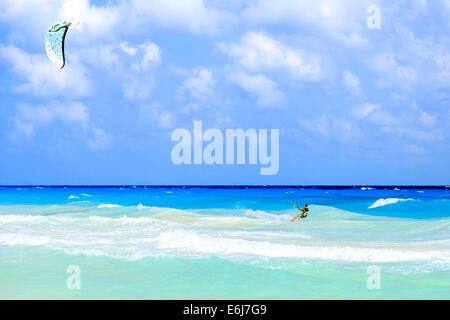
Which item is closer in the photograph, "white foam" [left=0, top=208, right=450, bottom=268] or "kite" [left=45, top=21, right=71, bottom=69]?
"kite" [left=45, top=21, right=71, bottom=69]

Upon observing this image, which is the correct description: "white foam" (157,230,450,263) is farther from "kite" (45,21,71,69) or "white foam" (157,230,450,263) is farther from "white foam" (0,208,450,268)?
"kite" (45,21,71,69)

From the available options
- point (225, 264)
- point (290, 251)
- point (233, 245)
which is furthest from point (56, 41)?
point (290, 251)

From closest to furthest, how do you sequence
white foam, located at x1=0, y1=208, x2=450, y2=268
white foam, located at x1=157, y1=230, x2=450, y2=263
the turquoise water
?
the turquoise water, white foam, located at x1=157, y1=230, x2=450, y2=263, white foam, located at x1=0, y1=208, x2=450, y2=268

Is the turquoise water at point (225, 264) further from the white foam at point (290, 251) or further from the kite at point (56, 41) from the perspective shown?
the kite at point (56, 41)

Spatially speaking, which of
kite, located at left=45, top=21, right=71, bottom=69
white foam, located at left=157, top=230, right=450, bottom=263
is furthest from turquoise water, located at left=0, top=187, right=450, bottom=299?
kite, located at left=45, top=21, right=71, bottom=69

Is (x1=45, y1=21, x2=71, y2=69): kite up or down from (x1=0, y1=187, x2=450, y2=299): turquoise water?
up

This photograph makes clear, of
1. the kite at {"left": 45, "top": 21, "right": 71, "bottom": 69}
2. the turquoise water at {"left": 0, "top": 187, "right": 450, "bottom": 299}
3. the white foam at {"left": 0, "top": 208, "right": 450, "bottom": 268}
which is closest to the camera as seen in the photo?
the turquoise water at {"left": 0, "top": 187, "right": 450, "bottom": 299}

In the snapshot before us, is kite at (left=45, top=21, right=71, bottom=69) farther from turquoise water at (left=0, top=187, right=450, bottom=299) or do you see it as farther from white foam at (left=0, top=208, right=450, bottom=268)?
white foam at (left=0, top=208, right=450, bottom=268)

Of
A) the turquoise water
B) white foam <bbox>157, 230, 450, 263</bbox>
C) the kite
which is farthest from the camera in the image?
white foam <bbox>157, 230, 450, 263</bbox>

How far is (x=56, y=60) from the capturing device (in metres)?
8.91

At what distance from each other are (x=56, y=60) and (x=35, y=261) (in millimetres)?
4128

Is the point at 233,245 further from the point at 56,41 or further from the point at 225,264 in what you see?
the point at 56,41

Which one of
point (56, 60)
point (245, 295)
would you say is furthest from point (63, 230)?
point (245, 295)
